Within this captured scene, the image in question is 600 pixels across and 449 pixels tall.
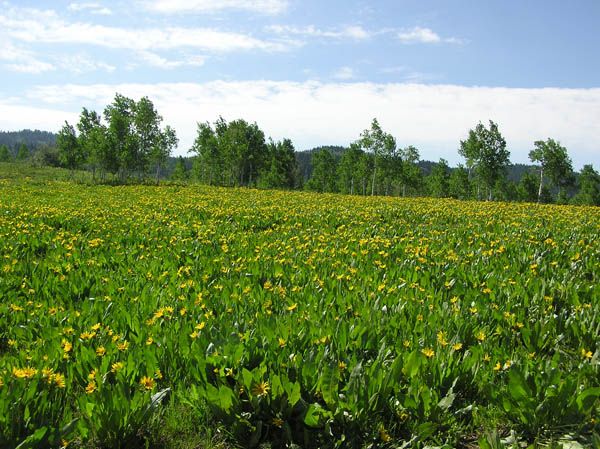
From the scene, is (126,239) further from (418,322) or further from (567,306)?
(567,306)

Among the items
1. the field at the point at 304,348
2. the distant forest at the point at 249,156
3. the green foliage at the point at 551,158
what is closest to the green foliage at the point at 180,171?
the distant forest at the point at 249,156

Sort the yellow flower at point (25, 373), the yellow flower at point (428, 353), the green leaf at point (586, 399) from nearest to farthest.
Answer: the green leaf at point (586, 399) → the yellow flower at point (25, 373) → the yellow flower at point (428, 353)

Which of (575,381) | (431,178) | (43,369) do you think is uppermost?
(431,178)

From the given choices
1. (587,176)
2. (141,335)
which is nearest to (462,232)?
(141,335)

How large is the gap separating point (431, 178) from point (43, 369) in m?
87.8

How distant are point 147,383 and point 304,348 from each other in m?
1.32

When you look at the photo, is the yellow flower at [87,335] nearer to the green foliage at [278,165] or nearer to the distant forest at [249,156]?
the distant forest at [249,156]

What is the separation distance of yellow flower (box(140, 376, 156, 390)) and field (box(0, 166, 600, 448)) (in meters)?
0.02

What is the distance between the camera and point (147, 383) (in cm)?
321

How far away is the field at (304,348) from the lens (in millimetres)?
2908

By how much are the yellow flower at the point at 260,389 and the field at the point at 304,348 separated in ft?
0.04

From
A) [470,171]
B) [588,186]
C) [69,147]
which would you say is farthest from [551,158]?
[69,147]

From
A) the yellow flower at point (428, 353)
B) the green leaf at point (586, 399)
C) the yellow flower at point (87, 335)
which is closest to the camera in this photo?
the green leaf at point (586, 399)

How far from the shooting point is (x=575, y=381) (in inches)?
116
